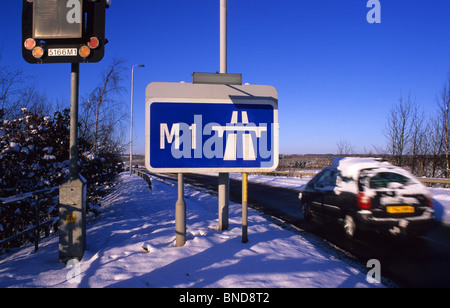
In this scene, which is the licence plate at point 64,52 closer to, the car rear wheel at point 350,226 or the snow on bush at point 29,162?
the snow on bush at point 29,162

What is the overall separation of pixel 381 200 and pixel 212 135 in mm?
3646

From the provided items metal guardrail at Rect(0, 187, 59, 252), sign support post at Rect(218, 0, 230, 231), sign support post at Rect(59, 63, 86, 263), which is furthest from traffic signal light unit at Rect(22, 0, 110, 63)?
sign support post at Rect(218, 0, 230, 231)

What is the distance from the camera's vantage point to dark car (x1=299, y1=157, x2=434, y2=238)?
534cm

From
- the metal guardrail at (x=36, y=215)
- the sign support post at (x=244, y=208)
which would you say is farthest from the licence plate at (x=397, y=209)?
the metal guardrail at (x=36, y=215)

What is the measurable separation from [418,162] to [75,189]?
74.2 feet

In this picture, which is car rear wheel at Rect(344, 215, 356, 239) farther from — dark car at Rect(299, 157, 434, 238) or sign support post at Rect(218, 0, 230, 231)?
sign support post at Rect(218, 0, 230, 231)

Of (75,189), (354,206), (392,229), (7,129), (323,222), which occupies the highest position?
(7,129)

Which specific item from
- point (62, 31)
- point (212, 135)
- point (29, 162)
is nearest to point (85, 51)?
point (62, 31)

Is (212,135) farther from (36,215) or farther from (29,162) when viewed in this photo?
(29,162)

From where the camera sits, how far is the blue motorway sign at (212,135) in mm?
4598

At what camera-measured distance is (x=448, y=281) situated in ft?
12.3
